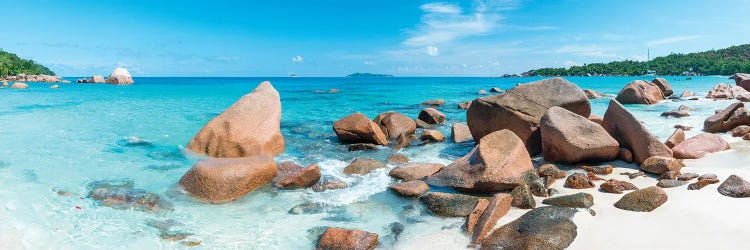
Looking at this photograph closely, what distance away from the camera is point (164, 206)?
7.31 m

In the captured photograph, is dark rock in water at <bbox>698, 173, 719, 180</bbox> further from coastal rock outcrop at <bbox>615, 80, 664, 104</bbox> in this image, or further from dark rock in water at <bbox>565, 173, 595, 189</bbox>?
coastal rock outcrop at <bbox>615, 80, 664, 104</bbox>

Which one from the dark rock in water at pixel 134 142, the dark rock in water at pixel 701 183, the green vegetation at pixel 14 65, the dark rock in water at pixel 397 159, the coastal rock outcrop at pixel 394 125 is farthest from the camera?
the green vegetation at pixel 14 65

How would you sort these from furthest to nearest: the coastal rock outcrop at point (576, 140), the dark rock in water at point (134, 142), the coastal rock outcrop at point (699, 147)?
1. the dark rock in water at point (134, 142)
2. the coastal rock outcrop at point (699, 147)
3. the coastal rock outcrop at point (576, 140)

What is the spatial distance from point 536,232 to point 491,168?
2.10 m

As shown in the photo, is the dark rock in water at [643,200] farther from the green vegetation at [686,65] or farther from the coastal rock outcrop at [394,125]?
the green vegetation at [686,65]

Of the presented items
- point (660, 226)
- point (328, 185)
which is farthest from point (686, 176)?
point (328, 185)

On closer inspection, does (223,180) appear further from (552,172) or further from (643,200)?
(643,200)

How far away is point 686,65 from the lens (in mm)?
118812

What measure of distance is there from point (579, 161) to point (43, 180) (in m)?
11.3

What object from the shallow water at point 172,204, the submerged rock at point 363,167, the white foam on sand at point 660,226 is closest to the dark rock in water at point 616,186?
the white foam on sand at point 660,226

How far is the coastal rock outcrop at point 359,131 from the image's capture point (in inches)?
489

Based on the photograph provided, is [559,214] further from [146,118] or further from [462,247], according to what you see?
[146,118]

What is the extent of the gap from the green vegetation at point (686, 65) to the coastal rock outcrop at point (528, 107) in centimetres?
11630

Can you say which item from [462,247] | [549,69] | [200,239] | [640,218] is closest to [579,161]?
[640,218]
